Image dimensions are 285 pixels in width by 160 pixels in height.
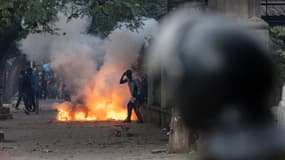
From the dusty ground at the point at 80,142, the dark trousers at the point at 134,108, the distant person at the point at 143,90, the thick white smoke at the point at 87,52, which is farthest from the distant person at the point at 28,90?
the dark trousers at the point at 134,108

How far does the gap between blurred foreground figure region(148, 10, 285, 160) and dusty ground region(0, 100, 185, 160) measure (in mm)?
10270

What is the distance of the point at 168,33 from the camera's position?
4.97 feet

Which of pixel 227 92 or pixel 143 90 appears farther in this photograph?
pixel 143 90

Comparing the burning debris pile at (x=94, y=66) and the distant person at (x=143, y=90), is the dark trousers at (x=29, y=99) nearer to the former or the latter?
the burning debris pile at (x=94, y=66)

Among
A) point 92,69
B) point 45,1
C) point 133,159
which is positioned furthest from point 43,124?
point 133,159

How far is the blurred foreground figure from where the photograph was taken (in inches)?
52.4

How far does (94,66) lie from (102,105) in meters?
2.34

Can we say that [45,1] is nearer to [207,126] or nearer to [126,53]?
[126,53]

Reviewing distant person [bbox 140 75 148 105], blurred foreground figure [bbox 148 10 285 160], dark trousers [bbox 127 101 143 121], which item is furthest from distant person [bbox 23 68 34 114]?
blurred foreground figure [bbox 148 10 285 160]

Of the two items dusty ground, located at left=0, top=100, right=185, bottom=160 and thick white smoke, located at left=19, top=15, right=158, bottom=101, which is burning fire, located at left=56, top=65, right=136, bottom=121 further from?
dusty ground, located at left=0, top=100, right=185, bottom=160

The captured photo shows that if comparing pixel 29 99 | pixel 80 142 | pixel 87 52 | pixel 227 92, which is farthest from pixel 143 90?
pixel 227 92

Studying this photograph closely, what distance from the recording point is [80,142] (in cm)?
1552

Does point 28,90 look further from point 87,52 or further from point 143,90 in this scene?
point 143,90

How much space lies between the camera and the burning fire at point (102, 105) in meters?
24.4
